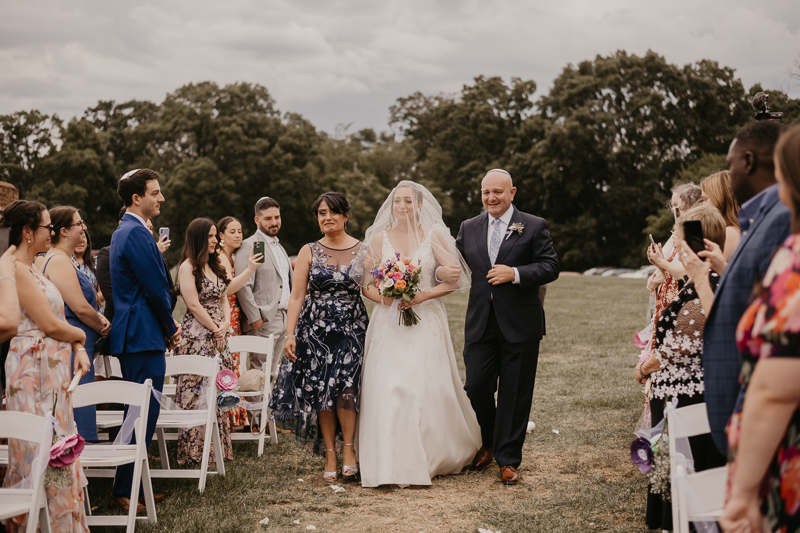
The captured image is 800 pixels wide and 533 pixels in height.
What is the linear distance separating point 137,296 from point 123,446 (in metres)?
1.11

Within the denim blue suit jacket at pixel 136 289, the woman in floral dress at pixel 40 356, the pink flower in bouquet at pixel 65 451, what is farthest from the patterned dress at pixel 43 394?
the denim blue suit jacket at pixel 136 289

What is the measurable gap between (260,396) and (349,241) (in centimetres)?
241

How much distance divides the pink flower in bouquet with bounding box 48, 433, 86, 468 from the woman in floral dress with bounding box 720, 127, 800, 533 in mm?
3289

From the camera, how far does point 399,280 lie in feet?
19.1

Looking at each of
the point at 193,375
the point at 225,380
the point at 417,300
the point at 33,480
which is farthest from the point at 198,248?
the point at 33,480

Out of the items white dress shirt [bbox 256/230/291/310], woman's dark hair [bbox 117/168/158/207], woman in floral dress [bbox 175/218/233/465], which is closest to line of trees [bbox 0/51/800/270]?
white dress shirt [bbox 256/230/291/310]

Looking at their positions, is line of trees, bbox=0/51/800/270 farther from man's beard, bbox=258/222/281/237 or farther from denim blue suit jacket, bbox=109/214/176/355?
denim blue suit jacket, bbox=109/214/176/355

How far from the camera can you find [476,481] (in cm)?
592

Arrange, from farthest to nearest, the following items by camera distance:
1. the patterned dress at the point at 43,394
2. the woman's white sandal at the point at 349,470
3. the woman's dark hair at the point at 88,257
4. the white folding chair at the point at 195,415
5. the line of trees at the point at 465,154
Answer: the line of trees at the point at 465,154 < the woman's dark hair at the point at 88,257 < the woman's white sandal at the point at 349,470 < the white folding chair at the point at 195,415 < the patterned dress at the point at 43,394

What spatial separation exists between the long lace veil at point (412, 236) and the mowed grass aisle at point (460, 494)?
1.78 metres

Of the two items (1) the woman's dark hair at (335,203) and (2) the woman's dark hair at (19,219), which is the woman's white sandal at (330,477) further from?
(2) the woman's dark hair at (19,219)

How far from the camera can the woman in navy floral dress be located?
5988 millimetres

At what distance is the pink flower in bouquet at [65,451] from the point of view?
12.3ft

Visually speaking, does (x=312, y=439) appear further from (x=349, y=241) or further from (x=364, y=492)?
(x=349, y=241)
